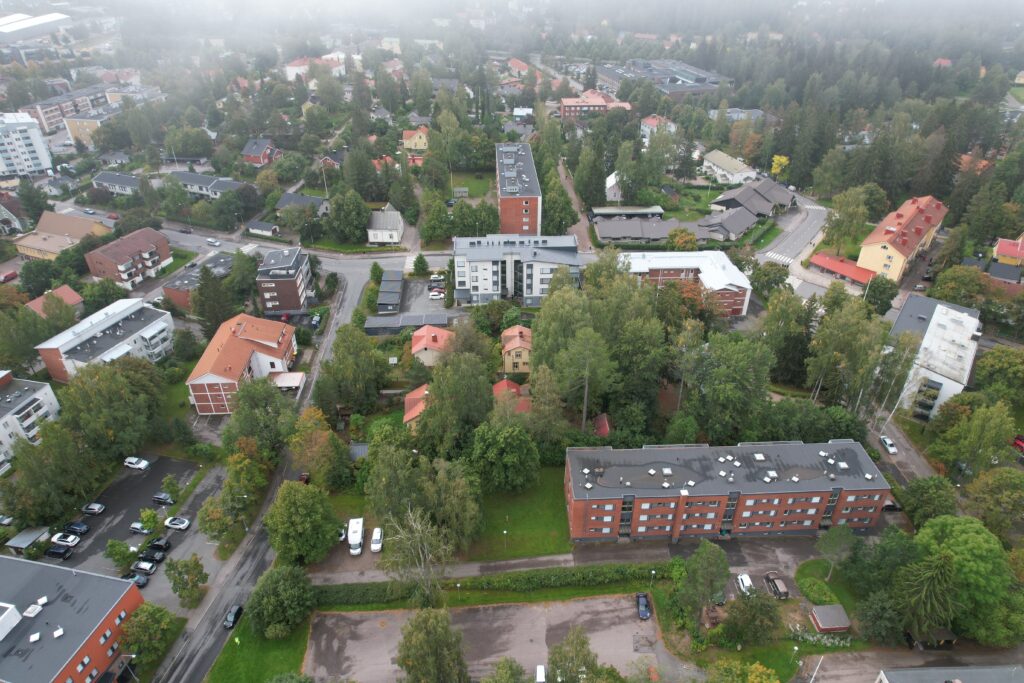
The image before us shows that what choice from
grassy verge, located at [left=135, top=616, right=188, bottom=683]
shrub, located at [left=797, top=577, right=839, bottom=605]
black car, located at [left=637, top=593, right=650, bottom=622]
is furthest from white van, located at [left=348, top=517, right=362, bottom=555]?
shrub, located at [left=797, top=577, right=839, bottom=605]

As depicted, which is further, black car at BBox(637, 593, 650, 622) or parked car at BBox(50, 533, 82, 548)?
parked car at BBox(50, 533, 82, 548)

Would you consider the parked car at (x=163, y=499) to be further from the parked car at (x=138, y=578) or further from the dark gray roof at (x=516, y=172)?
the dark gray roof at (x=516, y=172)

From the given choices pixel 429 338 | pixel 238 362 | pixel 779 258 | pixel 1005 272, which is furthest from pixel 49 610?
pixel 1005 272

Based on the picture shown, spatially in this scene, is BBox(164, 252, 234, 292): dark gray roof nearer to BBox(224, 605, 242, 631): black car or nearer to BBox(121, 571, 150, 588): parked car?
BBox(121, 571, 150, 588): parked car

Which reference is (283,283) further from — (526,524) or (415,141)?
(415,141)

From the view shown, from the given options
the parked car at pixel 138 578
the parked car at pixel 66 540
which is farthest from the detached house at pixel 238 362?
the parked car at pixel 138 578

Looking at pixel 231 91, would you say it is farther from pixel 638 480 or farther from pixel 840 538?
pixel 840 538

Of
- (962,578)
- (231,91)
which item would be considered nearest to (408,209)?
(962,578)
